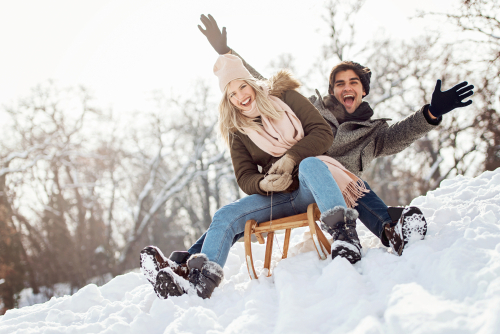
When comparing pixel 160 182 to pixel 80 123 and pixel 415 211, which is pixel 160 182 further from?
pixel 415 211

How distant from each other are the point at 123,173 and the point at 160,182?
2.17 m

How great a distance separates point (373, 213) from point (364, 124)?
0.84 m

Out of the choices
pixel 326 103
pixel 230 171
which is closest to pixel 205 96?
pixel 230 171

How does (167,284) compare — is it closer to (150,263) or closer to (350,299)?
(150,263)

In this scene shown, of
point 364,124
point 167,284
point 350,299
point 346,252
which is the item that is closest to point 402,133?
point 364,124

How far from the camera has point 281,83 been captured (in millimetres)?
2465

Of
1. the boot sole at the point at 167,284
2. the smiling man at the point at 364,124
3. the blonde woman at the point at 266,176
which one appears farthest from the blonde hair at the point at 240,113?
the boot sole at the point at 167,284

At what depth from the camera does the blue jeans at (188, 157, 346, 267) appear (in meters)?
1.82

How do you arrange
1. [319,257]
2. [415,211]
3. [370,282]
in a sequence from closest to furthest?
[370,282] → [415,211] → [319,257]

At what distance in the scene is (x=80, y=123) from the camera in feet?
42.9

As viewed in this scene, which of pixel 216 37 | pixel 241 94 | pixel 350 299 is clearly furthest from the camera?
Result: pixel 216 37

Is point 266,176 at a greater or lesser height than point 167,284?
greater

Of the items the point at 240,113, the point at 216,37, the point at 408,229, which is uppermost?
the point at 216,37

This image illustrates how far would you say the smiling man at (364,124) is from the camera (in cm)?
207
